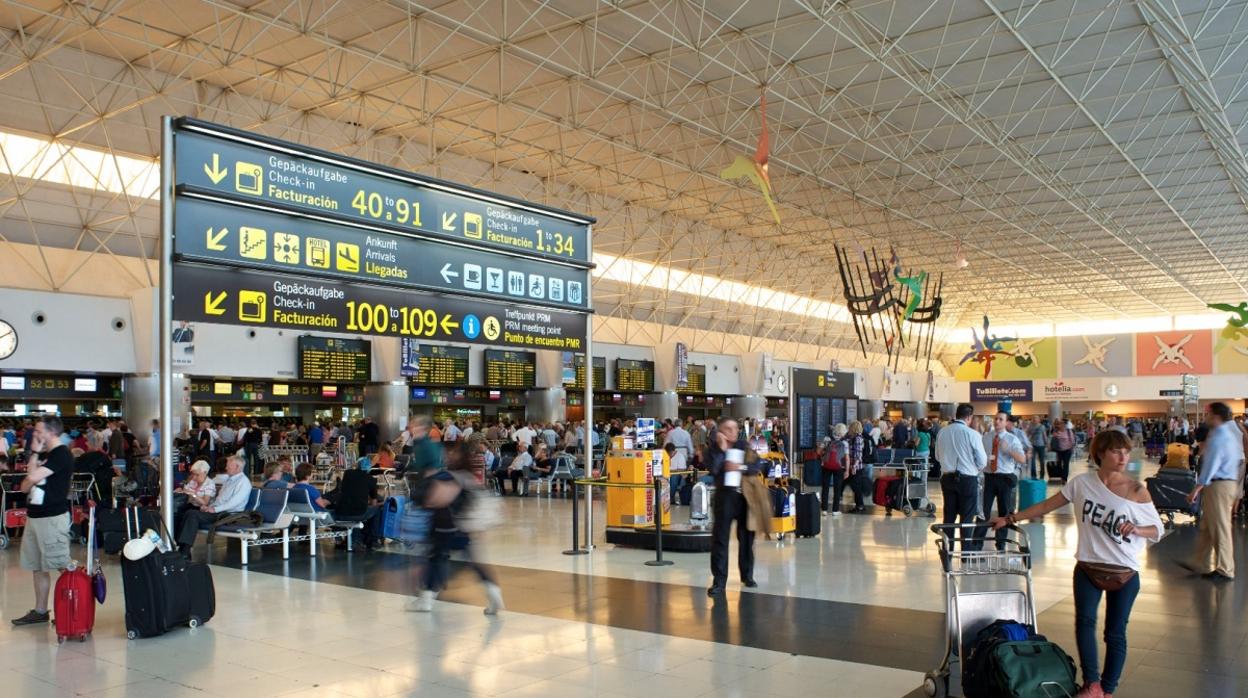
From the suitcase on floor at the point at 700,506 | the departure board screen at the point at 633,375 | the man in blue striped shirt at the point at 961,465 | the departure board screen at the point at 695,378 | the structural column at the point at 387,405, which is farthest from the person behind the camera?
the departure board screen at the point at 695,378

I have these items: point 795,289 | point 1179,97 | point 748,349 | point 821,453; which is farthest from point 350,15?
point 795,289

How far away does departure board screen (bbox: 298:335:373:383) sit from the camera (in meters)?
23.5

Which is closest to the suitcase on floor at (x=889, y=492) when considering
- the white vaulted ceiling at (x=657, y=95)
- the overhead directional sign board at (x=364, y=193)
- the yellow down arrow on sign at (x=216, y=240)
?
the overhead directional sign board at (x=364, y=193)

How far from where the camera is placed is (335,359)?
24.1m

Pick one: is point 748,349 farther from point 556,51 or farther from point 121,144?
point 121,144

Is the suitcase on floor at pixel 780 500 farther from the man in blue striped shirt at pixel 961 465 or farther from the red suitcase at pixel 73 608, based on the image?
the red suitcase at pixel 73 608

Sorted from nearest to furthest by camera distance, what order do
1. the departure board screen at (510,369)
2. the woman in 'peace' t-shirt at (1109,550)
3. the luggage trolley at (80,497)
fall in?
the woman in 'peace' t-shirt at (1109,550), the luggage trolley at (80,497), the departure board screen at (510,369)

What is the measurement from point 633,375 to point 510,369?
19.1 feet

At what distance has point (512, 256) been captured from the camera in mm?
10789

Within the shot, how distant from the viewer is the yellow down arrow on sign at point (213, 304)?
766cm

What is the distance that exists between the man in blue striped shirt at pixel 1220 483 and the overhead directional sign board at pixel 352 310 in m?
6.64

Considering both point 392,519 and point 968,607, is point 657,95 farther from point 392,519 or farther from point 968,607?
point 968,607

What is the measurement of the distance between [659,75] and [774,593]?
1596cm

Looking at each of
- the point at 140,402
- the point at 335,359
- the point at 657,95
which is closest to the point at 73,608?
the point at 140,402
